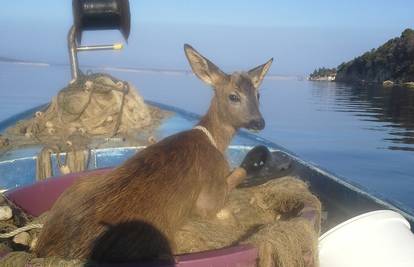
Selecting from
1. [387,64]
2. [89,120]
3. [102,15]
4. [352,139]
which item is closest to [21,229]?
[102,15]

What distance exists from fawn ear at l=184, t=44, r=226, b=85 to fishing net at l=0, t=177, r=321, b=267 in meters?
→ 1.20

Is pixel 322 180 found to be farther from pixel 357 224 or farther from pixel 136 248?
pixel 136 248

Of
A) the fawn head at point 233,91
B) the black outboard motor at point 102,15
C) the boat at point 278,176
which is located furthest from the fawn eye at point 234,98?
the black outboard motor at point 102,15

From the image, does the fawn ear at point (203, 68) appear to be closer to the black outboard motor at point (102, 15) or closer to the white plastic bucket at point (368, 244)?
the black outboard motor at point (102, 15)

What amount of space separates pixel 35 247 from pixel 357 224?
2.02 meters

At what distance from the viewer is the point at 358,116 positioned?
70.1 feet

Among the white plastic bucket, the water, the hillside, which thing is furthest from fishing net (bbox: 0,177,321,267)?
the hillside

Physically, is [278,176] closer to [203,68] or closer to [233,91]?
[233,91]

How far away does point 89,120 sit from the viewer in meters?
6.77

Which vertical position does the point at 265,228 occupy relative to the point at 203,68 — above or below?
below

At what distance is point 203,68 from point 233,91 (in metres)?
0.39

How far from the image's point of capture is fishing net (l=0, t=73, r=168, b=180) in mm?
6471

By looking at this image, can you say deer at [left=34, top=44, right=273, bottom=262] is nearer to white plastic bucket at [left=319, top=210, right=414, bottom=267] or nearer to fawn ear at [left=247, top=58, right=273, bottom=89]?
white plastic bucket at [left=319, top=210, right=414, bottom=267]

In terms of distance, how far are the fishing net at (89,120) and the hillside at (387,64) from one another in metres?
65.1
